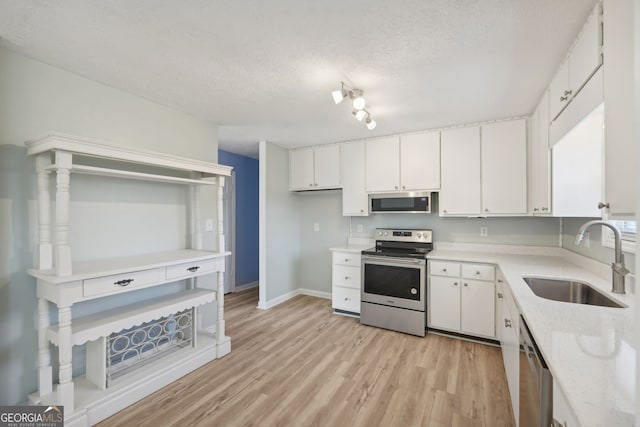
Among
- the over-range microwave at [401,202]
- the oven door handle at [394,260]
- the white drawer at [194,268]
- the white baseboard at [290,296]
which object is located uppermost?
the over-range microwave at [401,202]

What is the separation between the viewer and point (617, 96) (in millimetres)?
1032

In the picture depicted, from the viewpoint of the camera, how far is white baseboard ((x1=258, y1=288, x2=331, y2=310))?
150 inches

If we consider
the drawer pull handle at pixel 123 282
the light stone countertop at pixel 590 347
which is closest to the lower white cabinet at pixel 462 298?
the light stone countertop at pixel 590 347

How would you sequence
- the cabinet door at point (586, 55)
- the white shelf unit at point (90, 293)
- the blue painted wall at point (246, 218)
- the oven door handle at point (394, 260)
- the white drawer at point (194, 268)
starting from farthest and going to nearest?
the blue painted wall at point (246, 218) → the oven door handle at point (394, 260) → the white drawer at point (194, 268) → the white shelf unit at point (90, 293) → the cabinet door at point (586, 55)

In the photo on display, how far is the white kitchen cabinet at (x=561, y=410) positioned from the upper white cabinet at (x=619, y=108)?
648 millimetres

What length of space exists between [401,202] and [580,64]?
2.09m

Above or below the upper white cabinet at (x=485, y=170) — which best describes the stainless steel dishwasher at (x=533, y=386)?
below

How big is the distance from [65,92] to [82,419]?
223 centimetres

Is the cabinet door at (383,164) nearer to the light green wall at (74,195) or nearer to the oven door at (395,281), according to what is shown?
the oven door at (395,281)

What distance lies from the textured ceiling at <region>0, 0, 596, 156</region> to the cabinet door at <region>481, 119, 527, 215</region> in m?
0.27

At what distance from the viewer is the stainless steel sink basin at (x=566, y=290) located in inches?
67.1

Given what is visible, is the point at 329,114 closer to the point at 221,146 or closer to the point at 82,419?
the point at 221,146

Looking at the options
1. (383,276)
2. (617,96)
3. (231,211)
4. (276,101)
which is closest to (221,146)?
(231,211)

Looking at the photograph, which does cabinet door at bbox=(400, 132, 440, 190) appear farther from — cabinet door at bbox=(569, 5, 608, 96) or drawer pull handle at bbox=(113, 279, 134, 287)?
drawer pull handle at bbox=(113, 279, 134, 287)
